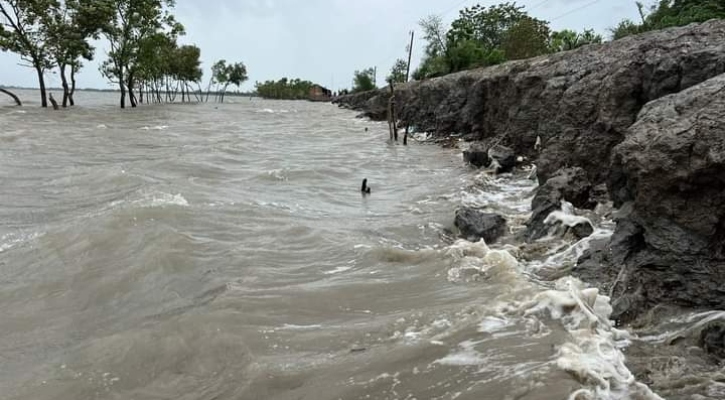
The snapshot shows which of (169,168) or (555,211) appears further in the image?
(169,168)

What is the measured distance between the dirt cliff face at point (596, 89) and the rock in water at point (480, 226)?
2382mm

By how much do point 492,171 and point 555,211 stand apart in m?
5.09

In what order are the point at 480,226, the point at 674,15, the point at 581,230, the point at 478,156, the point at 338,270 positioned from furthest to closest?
the point at 674,15 → the point at 478,156 → the point at 480,226 → the point at 581,230 → the point at 338,270

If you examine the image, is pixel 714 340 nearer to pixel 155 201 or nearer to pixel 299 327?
pixel 299 327

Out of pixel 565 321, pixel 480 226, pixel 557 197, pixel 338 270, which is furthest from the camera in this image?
pixel 557 197

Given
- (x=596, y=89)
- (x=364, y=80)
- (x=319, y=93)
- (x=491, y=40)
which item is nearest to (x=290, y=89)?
(x=319, y=93)

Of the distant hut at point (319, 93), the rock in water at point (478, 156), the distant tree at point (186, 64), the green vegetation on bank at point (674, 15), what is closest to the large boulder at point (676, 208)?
the rock in water at point (478, 156)

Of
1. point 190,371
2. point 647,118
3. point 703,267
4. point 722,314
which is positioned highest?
point 647,118

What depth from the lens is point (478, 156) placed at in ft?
41.9

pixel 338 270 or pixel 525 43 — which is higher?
pixel 525 43

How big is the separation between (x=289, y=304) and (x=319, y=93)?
90886 millimetres

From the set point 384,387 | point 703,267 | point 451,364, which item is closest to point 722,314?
point 703,267

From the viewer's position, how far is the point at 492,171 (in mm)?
11688

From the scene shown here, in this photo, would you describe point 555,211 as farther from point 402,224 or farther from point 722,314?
point 722,314
